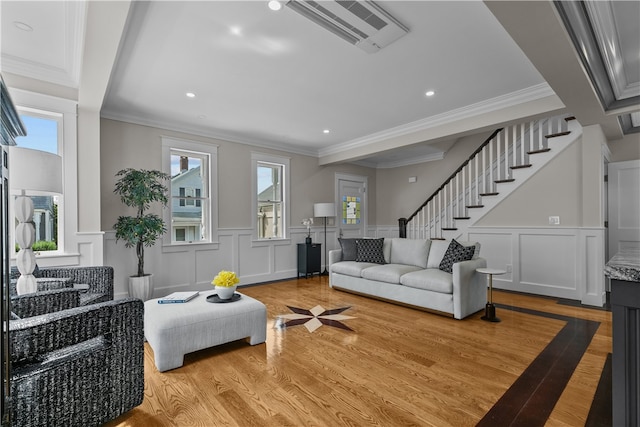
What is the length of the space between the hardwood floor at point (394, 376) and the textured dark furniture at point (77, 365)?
23cm

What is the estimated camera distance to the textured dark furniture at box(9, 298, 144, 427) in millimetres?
1414

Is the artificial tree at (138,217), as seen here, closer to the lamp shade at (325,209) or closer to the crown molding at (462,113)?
the lamp shade at (325,209)

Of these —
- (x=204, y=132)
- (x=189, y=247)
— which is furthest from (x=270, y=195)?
(x=189, y=247)

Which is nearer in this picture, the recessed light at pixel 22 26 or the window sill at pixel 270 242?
the recessed light at pixel 22 26

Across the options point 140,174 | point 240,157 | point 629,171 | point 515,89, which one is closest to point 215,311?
point 140,174

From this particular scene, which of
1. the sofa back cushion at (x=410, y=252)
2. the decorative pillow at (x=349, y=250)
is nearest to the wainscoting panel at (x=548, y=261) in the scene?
the sofa back cushion at (x=410, y=252)

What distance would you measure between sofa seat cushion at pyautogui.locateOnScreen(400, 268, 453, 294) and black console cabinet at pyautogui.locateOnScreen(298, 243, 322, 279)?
2398 mm

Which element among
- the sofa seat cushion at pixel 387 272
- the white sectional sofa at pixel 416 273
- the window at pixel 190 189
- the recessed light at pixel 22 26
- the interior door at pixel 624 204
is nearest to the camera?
the recessed light at pixel 22 26

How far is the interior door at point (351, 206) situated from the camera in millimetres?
7102

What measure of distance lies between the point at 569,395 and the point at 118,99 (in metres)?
5.06

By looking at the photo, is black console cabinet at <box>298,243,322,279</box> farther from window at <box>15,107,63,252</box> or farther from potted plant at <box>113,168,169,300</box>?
window at <box>15,107,63,252</box>

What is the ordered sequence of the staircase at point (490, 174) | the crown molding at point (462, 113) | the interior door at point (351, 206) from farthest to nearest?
the interior door at point (351, 206) < the staircase at point (490, 174) < the crown molding at point (462, 113)

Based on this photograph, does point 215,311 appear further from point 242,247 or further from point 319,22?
point 242,247

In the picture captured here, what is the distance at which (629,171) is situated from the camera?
451 cm
